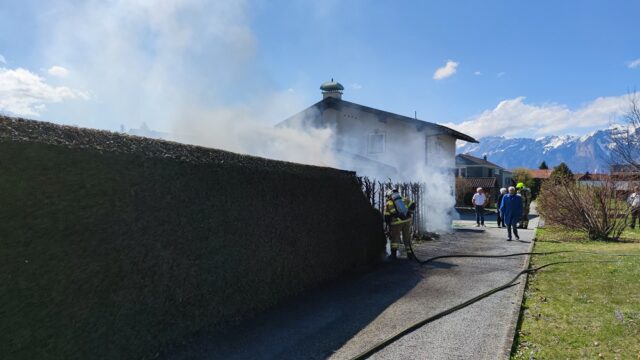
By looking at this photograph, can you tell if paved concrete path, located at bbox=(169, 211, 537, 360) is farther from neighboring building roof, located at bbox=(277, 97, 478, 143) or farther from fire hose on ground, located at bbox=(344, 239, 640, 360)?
neighboring building roof, located at bbox=(277, 97, 478, 143)

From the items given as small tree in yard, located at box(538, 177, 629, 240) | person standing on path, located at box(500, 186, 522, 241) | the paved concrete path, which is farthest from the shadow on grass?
small tree in yard, located at box(538, 177, 629, 240)

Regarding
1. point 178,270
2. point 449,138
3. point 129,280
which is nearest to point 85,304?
point 129,280

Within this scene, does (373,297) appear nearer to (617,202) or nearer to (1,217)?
(1,217)

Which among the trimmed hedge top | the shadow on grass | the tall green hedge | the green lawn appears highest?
the trimmed hedge top

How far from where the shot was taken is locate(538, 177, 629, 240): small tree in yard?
15242mm

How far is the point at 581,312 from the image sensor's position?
6.20 metres

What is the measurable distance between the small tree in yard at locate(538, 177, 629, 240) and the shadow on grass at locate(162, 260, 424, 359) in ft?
32.9

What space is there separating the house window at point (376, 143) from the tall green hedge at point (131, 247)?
1947 centimetres

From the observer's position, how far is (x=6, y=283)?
10.6 feet

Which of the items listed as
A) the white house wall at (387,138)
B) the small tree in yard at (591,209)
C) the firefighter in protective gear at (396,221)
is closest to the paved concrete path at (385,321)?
the firefighter in protective gear at (396,221)

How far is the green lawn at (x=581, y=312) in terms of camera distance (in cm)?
485

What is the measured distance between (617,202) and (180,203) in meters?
15.8

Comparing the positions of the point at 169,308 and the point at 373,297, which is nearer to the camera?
the point at 169,308

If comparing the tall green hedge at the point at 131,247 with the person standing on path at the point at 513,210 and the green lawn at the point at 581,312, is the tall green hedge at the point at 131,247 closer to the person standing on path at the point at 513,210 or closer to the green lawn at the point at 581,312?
the green lawn at the point at 581,312
